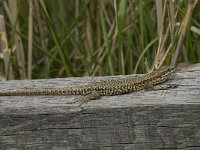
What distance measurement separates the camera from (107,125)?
1705 mm

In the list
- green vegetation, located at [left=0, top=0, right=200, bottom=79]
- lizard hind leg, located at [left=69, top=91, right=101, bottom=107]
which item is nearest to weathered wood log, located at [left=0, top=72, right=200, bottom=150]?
lizard hind leg, located at [left=69, top=91, right=101, bottom=107]

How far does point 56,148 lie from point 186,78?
2.26 ft

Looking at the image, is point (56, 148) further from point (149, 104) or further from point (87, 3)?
point (87, 3)

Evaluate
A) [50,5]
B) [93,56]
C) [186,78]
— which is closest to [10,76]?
[93,56]

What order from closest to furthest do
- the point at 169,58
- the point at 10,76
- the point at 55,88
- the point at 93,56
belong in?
the point at 55,88 < the point at 169,58 < the point at 10,76 < the point at 93,56

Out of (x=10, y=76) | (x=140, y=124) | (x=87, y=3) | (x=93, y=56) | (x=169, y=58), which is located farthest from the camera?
(x=87, y=3)

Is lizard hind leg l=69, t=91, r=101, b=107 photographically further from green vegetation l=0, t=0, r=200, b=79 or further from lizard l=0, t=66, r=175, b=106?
green vegetation l=0, t=0, r=200, b=79

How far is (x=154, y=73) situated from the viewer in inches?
96.1

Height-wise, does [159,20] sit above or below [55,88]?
above

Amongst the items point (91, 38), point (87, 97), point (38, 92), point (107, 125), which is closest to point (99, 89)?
point (87, 97)

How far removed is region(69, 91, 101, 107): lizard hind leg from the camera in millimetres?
1867

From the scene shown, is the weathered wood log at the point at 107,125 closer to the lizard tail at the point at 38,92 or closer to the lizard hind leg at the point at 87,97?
the lizard hind leg at the point at 87,97

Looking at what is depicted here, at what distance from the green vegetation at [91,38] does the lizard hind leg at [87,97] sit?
83cm

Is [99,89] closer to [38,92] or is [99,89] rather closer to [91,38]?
[38,92]
